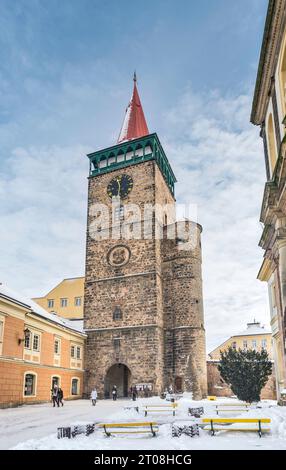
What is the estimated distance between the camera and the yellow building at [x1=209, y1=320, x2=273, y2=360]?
58.7 m

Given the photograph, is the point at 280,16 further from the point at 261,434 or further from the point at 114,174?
the point at 114,174

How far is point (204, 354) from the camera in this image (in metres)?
32.8

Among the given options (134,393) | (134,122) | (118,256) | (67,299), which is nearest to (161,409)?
(134,393)

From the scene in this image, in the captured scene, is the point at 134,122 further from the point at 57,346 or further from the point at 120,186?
the point at 57,346

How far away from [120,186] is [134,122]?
9.60 metres

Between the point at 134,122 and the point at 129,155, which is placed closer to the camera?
the point at 129,155

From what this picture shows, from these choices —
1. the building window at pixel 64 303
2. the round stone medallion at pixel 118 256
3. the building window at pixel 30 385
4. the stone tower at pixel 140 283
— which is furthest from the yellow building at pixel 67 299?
the building window at pixel 30 385

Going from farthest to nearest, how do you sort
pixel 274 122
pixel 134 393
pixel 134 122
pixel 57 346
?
pixel 134 122 < pixel 57 346 < pixel 134 393 < pixel 274 122

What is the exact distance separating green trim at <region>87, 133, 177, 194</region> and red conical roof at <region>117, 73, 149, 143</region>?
2806 mm

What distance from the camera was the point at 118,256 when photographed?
35312mm

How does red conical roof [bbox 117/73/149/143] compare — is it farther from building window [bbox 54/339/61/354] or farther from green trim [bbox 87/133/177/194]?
building window [bbox 54/339/61/354]

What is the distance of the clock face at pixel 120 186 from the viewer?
3712 centimetres
